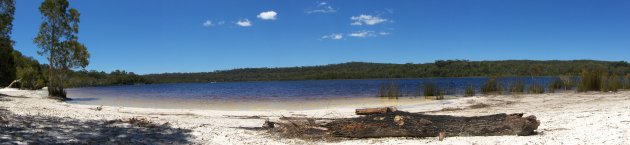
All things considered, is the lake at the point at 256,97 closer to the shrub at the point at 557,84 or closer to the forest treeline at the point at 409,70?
the shrub at the point at 557,84

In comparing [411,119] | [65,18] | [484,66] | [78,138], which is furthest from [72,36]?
[484,66]

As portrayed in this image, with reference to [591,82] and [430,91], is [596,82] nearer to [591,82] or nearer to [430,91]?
[591,82]

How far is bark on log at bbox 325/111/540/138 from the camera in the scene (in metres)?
7.44

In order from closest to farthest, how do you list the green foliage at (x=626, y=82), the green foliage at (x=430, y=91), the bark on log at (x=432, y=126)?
the bark on log at (x=432, y=126) < the green foliage at (x=626, y=82) < the green foliage at (x=430, y=91)

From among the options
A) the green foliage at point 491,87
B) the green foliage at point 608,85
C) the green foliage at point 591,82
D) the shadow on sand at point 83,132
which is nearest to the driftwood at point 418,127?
the shadow on sand at point 83,132

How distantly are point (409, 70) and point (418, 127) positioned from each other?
3583 inches

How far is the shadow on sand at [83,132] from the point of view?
6.49 meters

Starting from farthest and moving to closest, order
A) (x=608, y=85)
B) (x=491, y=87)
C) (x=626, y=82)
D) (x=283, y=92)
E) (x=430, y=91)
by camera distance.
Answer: (x=283, y=92), (x=491, y=87), (x=430, y=91), (x=626, y=82), (x=608, y=85)

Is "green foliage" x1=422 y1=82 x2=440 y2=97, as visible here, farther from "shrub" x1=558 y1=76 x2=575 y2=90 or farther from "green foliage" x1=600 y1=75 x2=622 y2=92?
"green foliage" x1=600 y1=75 x2=622 y2=92

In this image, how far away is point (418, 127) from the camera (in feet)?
25.4

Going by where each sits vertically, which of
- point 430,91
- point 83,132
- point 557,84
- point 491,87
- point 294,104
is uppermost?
point 557,84

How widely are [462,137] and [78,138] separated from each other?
591cm

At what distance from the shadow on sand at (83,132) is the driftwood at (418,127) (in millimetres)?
2110

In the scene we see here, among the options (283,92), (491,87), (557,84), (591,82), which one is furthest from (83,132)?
(283,92)
